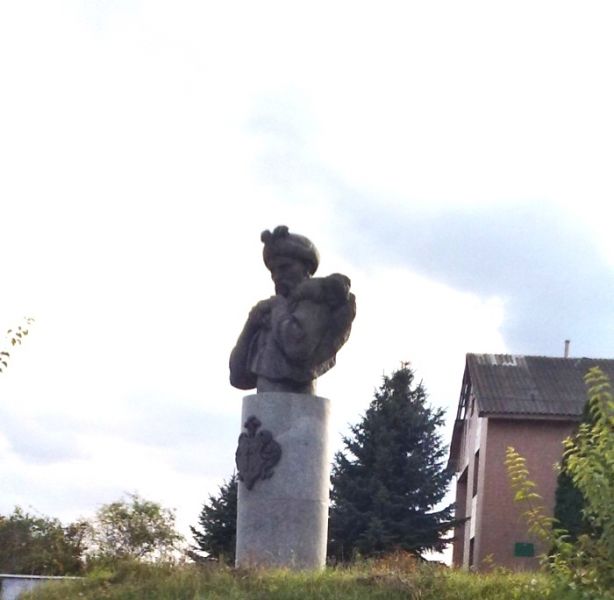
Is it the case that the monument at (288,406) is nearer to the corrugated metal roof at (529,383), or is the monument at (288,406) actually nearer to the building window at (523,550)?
the building window at (523,550)

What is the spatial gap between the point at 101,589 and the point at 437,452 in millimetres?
18336

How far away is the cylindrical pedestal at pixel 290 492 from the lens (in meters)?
12.6

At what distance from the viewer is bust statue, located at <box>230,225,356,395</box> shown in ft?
42.6

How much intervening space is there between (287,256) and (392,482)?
1586 cm

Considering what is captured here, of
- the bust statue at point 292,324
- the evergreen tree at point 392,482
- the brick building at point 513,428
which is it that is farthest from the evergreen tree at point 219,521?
the bust statue at point 292,324

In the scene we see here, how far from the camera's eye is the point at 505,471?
3325 cm

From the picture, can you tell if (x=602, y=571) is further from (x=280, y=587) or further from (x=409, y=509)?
(x=409, y=509)

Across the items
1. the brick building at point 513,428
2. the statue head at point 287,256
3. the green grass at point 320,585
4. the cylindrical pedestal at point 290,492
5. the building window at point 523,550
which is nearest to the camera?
the green grass at point 320,585

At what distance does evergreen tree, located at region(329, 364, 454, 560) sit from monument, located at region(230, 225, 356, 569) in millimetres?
14613

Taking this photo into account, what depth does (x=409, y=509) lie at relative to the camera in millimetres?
28453

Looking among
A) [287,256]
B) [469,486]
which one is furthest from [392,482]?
[287,256]

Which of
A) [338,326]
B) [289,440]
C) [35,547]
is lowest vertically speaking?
[35,547]

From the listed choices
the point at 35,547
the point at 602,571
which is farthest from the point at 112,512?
the point at 602,571

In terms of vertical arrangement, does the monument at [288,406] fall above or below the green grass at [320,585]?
above
